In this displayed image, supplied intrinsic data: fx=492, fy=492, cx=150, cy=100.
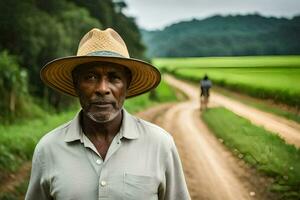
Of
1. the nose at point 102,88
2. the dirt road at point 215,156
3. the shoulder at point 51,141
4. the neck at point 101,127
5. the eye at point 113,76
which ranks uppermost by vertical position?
the eye at point 113,76

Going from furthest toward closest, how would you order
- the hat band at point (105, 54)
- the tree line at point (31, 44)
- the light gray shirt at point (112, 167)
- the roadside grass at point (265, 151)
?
the tree line at point (31, 44)
the roadside grass at point (265, 151)
the hat band at point (105, 54)
the light gray shirt at point (112, 167)

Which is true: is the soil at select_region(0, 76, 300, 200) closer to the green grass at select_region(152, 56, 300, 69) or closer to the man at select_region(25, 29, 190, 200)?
the green grass at select_region(152, 56, 300, 69)

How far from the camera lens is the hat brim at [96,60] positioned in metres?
2.25

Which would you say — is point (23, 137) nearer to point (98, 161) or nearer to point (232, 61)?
point (232, 61)

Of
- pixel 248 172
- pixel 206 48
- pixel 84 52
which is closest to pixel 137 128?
→ pixel 84 52

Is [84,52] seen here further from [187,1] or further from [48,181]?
[187,1]

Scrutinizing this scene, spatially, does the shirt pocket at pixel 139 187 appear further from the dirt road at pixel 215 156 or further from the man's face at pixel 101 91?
the dirt road at pixel 215 156

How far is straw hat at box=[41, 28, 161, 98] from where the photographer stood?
225 centimetres

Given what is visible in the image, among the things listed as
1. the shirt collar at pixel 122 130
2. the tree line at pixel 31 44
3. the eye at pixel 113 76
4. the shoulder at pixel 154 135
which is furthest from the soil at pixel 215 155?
the tree line at pixel 31 44

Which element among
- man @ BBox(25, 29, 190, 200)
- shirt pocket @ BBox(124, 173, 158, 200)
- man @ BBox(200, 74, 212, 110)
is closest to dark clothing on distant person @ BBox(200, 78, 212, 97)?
man @ BBox(200, 74, 212, 110)

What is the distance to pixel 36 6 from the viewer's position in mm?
10500

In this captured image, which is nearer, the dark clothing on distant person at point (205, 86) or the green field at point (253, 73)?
the green field at point (253, 73)

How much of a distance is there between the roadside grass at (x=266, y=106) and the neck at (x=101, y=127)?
1241 millimetres

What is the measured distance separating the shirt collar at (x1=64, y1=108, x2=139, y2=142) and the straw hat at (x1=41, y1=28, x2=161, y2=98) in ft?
0.85
